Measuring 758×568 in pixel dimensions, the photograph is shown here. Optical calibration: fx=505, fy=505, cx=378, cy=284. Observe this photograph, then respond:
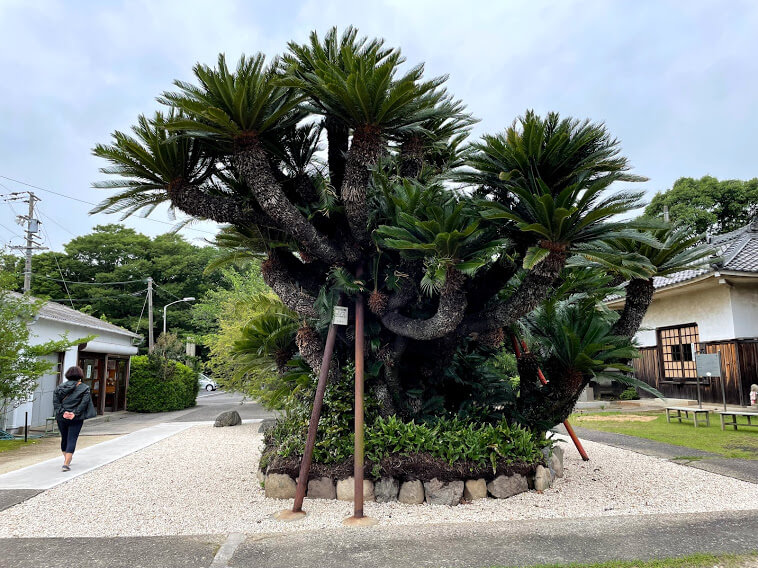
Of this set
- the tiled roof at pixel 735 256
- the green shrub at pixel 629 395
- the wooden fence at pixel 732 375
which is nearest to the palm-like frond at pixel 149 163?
the tiled roof at pixel 735 256

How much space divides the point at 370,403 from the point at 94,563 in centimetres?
316

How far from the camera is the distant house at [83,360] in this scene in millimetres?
14383

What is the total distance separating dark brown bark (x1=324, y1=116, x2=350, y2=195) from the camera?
6328 millimetres

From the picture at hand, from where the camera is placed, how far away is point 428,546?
4203 millimetres

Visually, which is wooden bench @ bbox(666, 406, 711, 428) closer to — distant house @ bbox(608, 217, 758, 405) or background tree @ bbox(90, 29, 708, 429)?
distant house @ bbox(608, 217, 758, 405)

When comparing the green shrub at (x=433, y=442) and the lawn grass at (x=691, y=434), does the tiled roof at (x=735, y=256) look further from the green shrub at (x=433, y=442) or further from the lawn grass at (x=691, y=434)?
the green shrub at (x=433, y=442)

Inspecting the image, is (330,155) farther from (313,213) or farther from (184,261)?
(184,261)

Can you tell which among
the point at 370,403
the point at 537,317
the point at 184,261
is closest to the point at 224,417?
the point at 370,403

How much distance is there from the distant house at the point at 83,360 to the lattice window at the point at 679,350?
714 inches

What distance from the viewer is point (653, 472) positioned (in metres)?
6.93

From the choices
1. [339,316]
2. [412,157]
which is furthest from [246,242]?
[412,157]

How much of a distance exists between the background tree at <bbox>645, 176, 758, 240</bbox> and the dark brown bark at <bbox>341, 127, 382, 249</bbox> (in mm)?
27418

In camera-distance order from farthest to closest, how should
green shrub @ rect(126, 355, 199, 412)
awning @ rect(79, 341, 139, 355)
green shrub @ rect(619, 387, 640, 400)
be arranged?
green shrub @ rect(126, 355, 199, 412) → green shrub @ rect(619, 387, 640, 400) → awning @ rect(79, 341, 139, 355)

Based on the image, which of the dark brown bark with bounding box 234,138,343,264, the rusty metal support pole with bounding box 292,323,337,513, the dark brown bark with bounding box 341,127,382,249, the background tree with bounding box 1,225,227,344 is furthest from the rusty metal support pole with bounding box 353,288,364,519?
the background tree with bounding box 1,225,227,344
